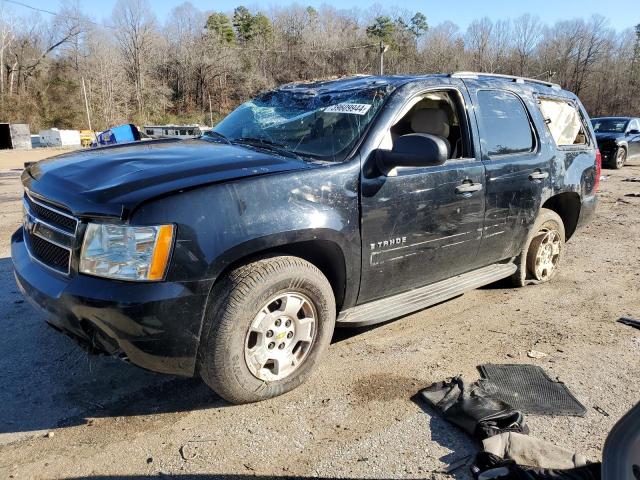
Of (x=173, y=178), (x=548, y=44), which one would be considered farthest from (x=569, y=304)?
(x=548, y=44)

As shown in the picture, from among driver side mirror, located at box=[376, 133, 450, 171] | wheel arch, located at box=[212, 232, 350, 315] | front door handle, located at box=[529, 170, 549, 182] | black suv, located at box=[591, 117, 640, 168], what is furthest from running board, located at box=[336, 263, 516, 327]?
black suv, located at box=[591, 117, 640, 168]

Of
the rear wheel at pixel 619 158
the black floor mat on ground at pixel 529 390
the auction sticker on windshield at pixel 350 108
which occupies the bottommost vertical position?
the rear wheel at pixel 619 158

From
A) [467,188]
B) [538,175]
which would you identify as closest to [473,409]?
[467,188]

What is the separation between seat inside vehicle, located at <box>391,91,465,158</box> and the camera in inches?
159

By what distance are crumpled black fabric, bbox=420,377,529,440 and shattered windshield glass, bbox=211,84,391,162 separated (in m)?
1.56

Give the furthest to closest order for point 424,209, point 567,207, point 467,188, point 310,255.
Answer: point 567,207, point 467,188, point 424,209, point 310,255

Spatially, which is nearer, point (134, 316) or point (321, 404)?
point (134, 316)

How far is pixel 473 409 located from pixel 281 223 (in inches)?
58.7

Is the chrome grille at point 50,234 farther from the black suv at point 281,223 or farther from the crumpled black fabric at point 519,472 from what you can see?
the crumpled black fabric at point 519,472

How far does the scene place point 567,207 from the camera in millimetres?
5324

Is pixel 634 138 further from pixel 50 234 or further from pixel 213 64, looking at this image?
pixel 213 64

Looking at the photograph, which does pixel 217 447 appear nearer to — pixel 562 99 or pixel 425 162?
pixel 425 162

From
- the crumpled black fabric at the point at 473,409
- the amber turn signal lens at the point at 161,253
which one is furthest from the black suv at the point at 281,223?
the crumpled black fabric at the point at 473,409

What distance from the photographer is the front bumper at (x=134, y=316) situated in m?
2.47
